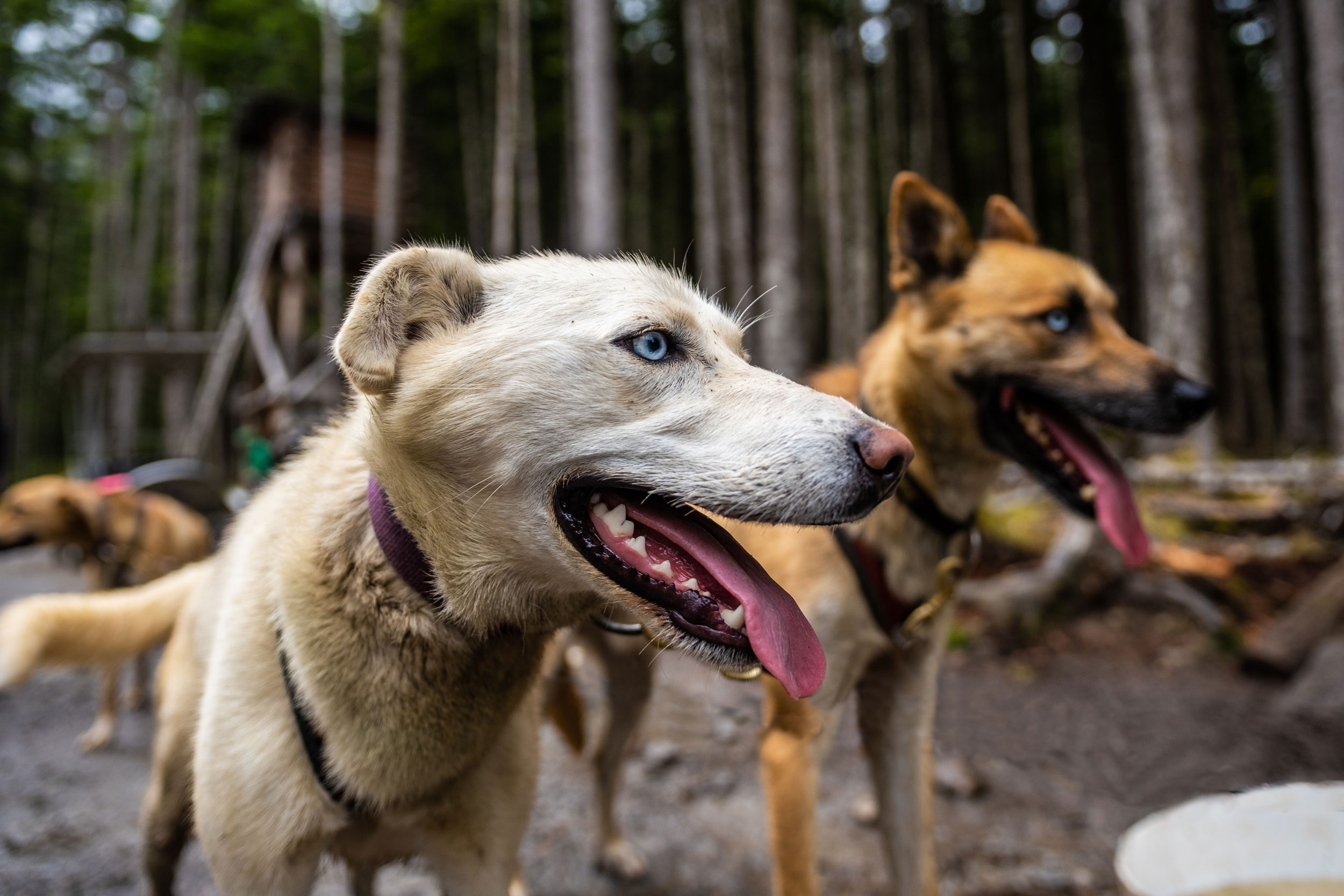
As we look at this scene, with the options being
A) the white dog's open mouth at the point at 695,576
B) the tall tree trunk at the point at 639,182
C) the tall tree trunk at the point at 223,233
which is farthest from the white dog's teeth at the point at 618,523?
the tall tree trunk at the point at 223,233

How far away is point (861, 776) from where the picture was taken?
13.0ft

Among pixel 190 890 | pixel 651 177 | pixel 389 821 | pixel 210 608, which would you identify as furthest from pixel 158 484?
pixel 651 177

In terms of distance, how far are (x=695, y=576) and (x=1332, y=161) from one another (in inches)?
345

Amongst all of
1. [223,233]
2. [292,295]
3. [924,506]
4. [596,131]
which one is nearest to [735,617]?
[924,506]

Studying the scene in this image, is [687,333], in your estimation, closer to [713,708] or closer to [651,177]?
[713,708]

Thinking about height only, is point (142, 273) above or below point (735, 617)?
above

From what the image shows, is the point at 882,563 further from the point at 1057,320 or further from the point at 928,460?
the point at 1057,320

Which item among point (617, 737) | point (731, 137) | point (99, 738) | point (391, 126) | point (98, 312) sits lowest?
point (99, 738)

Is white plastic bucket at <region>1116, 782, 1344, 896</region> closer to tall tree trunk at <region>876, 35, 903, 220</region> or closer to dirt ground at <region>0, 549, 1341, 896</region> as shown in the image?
dirt ground at <region>0, 549, 1341, 896</region>

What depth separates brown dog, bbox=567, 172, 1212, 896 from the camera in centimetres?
222

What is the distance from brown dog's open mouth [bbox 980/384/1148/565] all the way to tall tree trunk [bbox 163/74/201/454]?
19734 millimetres

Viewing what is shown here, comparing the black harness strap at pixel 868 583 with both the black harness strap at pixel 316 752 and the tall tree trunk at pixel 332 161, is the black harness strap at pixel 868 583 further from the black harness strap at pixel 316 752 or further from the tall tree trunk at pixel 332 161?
the tall tree trunk at pixel 332 161

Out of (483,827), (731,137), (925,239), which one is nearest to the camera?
(483,827)

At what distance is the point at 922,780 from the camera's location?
234 cm
